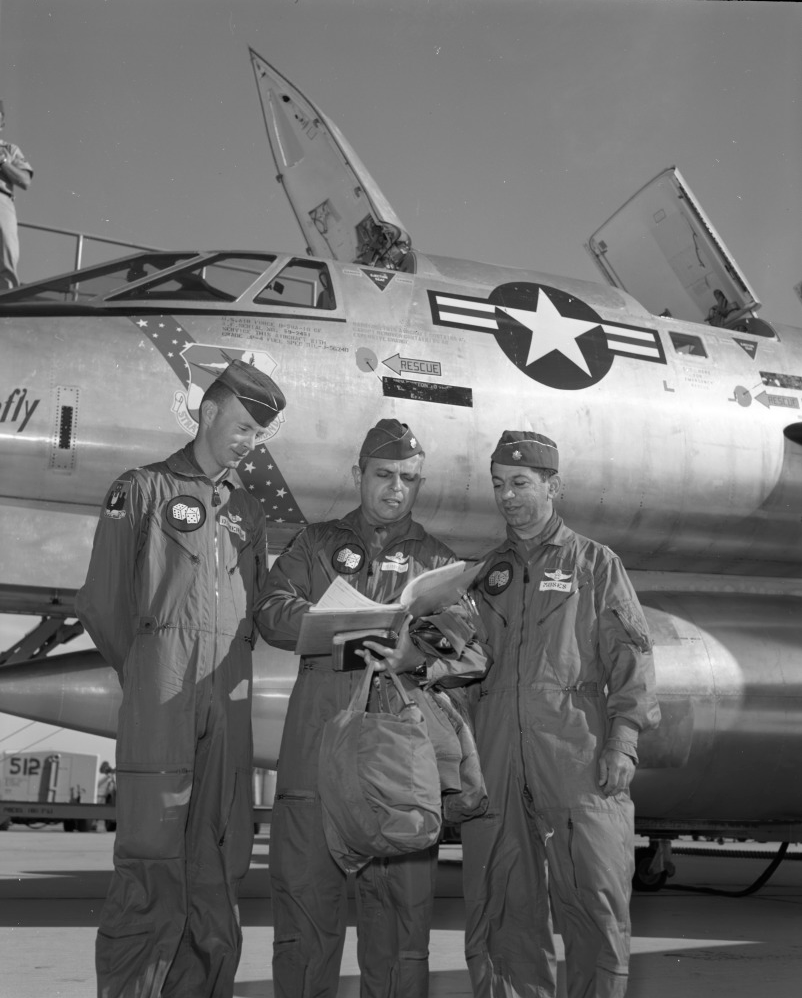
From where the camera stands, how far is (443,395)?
682cm

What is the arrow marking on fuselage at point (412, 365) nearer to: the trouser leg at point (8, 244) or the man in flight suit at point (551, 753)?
the man in flight suit at point (551, 753)

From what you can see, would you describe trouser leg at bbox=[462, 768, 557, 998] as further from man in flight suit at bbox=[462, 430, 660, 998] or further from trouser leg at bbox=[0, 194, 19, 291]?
trouser leg at bbox=[0, 194, 19, 291]

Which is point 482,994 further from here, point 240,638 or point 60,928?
point 60,928

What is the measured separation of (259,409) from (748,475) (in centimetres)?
471

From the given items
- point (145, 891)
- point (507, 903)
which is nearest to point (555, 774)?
point (507, 903)

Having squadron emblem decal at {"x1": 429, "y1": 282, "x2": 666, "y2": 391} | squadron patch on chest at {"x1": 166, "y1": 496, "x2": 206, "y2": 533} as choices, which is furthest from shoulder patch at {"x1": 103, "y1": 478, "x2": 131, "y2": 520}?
squadron emblem decal at {"x1": 429, "y1": 282, "x2": 666, "y2": 391}

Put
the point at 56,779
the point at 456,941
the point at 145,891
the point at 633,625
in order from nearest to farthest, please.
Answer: the point at 145,891 → the point at 633,625 → the point at 456,941 → the point at 56,779

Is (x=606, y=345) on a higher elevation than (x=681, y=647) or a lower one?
higher

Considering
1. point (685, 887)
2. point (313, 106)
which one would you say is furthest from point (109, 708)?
point (685, 887)

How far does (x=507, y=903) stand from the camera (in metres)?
4.05

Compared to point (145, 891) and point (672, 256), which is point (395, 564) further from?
point (672, 256)

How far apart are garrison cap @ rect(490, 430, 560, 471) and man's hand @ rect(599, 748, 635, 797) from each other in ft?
3.80

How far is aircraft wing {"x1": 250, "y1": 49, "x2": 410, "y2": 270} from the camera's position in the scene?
8.06m

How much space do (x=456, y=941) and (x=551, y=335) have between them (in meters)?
3.95
